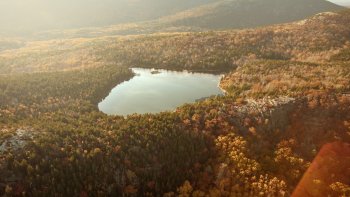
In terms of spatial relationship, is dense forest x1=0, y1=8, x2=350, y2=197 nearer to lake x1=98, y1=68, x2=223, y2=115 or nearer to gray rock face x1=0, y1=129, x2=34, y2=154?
gray rock face x1=0, y1=129, x2=34, y2=154

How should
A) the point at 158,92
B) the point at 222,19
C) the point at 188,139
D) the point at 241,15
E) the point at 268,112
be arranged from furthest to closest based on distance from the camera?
the point at 241,15 < the point at 222,19 < the point at 158,92 < the point at 268,112 < the point at 188,139

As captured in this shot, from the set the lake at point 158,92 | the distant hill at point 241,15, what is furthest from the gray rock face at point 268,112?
the distant hill at point 241,15

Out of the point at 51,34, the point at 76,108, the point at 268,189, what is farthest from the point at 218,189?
the point at 51,34

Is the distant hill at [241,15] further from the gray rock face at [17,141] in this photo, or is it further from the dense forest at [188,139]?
the gray rock face at [17,141]

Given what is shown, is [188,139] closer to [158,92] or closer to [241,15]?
[158,92]

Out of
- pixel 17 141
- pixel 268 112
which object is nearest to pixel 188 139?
pixel 268 112

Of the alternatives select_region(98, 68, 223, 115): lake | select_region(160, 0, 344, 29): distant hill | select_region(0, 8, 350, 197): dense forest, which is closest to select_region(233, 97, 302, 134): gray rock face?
select_region(0, 8, 350, 197): dense forest
